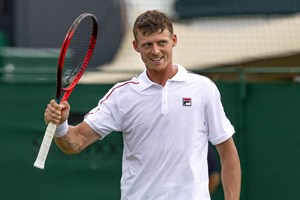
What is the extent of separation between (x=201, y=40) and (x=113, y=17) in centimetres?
169

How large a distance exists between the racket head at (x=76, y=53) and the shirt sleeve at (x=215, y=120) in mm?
810

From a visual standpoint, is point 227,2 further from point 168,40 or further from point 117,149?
point 168,40

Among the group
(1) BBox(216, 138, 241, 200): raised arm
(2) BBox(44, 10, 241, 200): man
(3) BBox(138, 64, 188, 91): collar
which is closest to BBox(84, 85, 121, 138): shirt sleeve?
(2) BBox(44, 10, 241, 200): man

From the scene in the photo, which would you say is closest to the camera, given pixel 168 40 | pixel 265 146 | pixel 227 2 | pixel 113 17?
pixel 168 40

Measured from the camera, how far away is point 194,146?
488 centimetres

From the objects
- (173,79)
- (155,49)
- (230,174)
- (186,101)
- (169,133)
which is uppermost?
(155,49)

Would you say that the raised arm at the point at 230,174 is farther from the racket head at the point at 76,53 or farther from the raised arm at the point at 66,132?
the racket head at the point at 76,53

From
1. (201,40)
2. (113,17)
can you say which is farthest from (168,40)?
(113,17)

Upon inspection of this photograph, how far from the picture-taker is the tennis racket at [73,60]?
476 centimetres

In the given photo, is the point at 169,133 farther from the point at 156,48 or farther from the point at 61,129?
the point at 61,129

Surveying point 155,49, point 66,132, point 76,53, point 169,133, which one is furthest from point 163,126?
point 76,53

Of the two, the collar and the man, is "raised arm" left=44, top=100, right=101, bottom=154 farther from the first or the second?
the collar

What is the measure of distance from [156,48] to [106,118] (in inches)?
21.9

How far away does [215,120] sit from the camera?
4.98 metres
